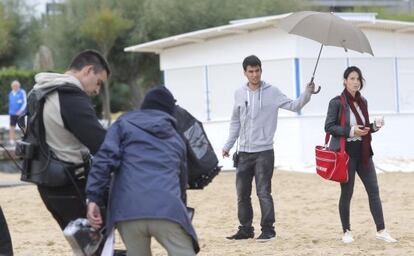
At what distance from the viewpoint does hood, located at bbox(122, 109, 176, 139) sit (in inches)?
209

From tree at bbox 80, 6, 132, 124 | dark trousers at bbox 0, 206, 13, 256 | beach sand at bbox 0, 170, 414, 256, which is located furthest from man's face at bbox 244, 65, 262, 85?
tree at bbox 80, 6, 132, 124

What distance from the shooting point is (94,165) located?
5.22m

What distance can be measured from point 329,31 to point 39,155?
12.4 feet

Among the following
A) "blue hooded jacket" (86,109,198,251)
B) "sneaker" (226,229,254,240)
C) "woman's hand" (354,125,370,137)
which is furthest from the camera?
"sneaker" (226,229,254,240)

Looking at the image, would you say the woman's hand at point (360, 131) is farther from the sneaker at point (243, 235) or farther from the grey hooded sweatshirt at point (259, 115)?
the sneaker at point (243, 235)

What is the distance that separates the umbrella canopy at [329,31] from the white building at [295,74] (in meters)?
9.48

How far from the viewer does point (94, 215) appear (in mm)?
5344

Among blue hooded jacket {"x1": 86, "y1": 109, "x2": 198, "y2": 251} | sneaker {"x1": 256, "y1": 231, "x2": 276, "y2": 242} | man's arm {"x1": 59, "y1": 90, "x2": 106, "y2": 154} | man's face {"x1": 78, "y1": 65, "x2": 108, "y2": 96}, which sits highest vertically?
man's face {"x1": 78, "y1": 65, "x2": 108, "y2": 96}

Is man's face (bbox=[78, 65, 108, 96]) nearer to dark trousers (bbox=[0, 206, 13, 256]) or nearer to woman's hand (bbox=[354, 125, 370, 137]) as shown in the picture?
dark trousers (bbox=[0, 206, 13, 256])

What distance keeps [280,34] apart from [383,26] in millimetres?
2365

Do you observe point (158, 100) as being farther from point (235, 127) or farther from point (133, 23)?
point (133, 23)

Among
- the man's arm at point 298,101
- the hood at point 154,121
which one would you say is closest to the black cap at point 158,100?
the hood at point 154,121

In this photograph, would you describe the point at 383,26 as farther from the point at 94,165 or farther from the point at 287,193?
the point at 94,165

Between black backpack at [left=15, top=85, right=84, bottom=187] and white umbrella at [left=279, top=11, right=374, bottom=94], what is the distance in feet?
11.2
